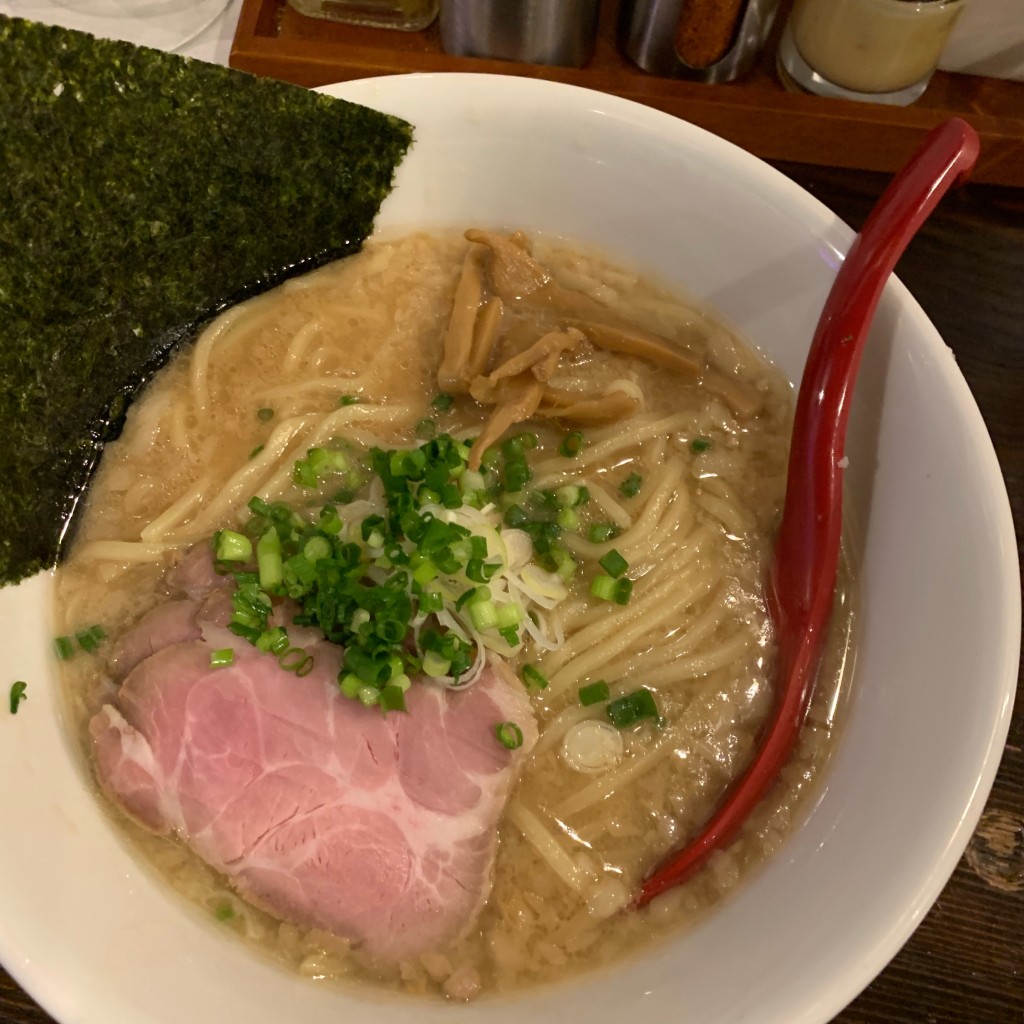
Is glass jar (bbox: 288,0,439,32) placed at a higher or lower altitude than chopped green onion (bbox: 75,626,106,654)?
higher

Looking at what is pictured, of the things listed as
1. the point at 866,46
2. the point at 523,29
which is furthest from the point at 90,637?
the point at 866,46

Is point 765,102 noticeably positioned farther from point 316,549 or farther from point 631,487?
point 316,549

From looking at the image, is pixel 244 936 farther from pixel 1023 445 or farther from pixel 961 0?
pixel 961 0

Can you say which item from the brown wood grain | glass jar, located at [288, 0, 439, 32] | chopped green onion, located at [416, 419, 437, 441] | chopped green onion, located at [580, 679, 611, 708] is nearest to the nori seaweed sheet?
chopped green onion, located at [416, 419, 437, 441]

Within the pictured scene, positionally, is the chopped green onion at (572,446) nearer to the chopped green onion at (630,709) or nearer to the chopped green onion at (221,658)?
the chopped green onion at (630,709)

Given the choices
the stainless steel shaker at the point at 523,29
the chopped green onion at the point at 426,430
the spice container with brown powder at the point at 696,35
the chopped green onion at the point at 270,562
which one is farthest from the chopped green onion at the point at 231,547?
the spice container with brown powder at the point at 696,35

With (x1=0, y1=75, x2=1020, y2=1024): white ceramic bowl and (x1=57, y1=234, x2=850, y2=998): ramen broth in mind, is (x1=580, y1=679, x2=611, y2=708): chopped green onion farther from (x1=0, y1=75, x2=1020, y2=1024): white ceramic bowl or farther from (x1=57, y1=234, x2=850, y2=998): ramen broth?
(x1=0, y1=75, x2=1020, y2=1024): white ceramic bowl

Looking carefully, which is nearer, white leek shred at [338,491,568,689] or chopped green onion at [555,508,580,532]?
white leek shred at [338,491,568,689]
